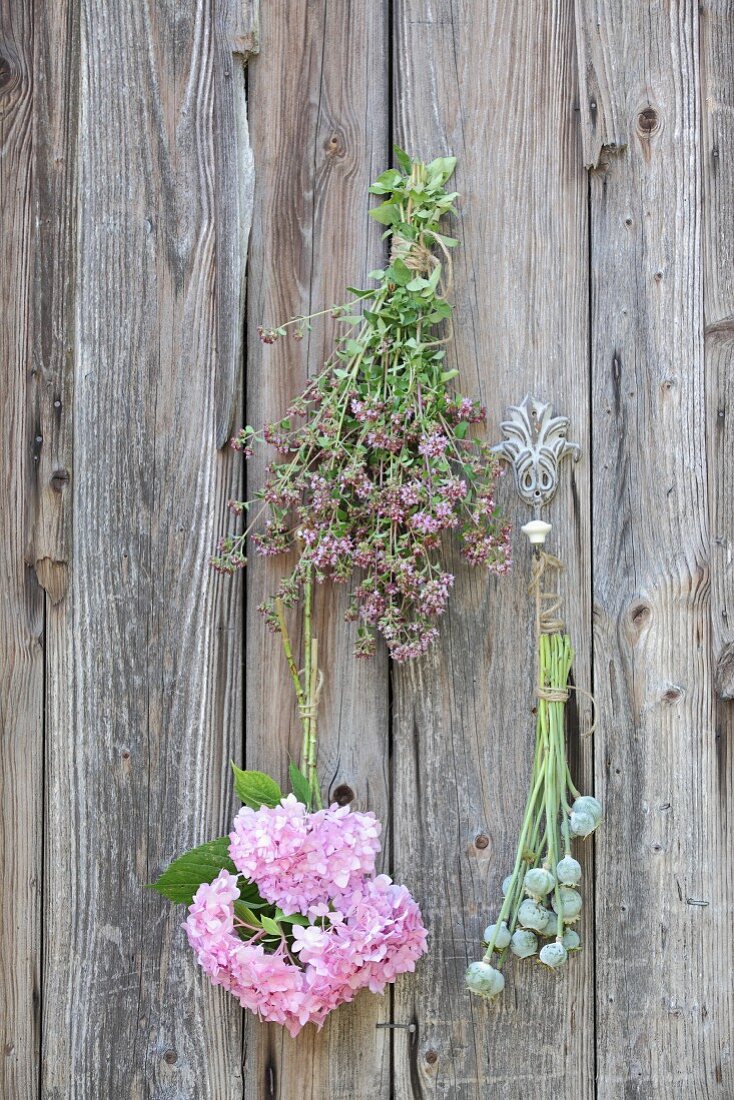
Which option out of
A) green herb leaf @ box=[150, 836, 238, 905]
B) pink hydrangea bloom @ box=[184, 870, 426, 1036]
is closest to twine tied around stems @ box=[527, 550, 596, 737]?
pink hydrangea bloom @ box=[184, 870, 426, 1036]

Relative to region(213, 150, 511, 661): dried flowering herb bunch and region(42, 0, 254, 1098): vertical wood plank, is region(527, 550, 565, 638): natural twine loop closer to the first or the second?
region(213, 150, 511, 661): dried flowering herb bunch

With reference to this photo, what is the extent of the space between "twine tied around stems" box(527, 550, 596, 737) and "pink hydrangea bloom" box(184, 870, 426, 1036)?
0.32 m

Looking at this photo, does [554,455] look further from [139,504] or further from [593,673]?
[139,504]

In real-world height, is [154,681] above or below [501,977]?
above

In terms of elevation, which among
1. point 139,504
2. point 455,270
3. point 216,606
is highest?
point 455,270

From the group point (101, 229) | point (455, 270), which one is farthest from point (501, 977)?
point (101, 229)

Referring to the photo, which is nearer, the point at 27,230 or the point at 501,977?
the point at 501,977

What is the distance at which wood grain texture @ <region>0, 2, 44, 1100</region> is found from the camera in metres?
1.44

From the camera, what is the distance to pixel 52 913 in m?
1.44

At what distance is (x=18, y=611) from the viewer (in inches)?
57.8

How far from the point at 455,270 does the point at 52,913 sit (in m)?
0.99

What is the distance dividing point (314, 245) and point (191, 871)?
82 centimetres

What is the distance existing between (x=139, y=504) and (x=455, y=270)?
0.52m

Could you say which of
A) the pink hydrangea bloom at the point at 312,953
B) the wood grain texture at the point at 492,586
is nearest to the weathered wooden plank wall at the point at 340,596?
the wood grain texture at the point at 492,586
